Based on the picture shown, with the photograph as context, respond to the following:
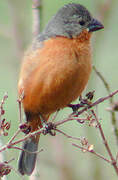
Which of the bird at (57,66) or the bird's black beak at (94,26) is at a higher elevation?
the bird's black beak at (94,26)

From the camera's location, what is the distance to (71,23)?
494 cm

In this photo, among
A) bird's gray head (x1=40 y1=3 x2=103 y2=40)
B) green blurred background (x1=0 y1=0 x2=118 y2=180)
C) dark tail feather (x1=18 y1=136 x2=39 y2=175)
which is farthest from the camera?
green blurred background (x1=0 y1=0 x2=118 y2=180)

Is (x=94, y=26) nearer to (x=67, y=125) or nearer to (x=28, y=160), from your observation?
(x=28, y=160)

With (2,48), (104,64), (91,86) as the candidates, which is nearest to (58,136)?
(91,86)

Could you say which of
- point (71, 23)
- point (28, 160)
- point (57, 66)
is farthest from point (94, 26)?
point (28, 160)

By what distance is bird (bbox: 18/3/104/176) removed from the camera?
4.30 meters

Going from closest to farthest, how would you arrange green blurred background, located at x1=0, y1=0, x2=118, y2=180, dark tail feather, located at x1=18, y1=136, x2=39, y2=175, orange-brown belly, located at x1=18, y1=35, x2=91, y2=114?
orange-brown belly, located at x1=18, y1=35, x2=91, y2=114
dark tail feather, located at x1=18, y1=136, x2=39, y2=175
green blurred background, located at x1=0, y1=0, x2=118, y2=180

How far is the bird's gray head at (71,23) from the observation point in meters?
4.76

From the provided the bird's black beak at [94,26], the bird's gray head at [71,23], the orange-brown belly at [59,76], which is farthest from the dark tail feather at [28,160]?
the bird's black beak at [94,26]

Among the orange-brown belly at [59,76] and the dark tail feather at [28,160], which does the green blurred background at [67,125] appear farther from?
the orange-brown belly at [59,76]

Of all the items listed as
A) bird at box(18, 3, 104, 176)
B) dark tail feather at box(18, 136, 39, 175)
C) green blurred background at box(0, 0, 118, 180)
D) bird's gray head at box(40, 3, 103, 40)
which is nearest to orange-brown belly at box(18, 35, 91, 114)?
bird at box(18, 3, 104, 176)

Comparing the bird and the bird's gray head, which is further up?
the bird's gray head

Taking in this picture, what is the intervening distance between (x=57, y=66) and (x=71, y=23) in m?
0.89

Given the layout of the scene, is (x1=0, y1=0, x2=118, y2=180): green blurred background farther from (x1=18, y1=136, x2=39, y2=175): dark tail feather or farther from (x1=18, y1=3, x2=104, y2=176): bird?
(x1=18, y1=3, x2=104, y2=176): bird
